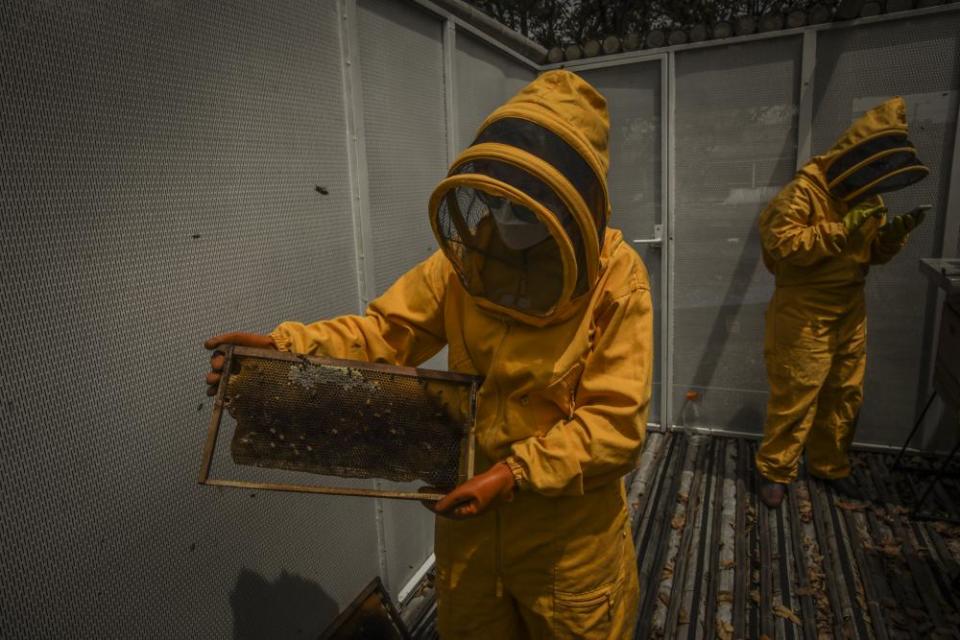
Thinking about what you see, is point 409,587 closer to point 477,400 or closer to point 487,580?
point 487,580

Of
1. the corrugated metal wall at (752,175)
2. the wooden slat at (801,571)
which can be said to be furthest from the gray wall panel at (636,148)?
the wooden slat at (801,571)

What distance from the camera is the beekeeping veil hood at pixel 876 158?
3.13m

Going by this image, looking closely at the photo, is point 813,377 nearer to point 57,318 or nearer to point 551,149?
point 551,149

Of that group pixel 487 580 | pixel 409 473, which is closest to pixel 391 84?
pixel 409 473

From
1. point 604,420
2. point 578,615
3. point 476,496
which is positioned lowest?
point 578,615

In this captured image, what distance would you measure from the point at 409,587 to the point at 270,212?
81.5 inches

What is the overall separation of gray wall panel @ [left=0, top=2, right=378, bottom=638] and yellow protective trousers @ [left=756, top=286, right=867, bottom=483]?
290 cm

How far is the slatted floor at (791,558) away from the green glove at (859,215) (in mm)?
1726

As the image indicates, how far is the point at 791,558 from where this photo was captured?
10.5 ft

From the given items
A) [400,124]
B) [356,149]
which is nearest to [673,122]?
[400,124]

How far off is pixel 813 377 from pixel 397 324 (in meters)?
2.86

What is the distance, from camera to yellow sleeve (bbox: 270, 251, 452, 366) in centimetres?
180

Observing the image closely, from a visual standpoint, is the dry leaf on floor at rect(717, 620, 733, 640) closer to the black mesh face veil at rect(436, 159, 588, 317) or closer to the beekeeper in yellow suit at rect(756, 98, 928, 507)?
the beekeeper in yellow suit at rect(756, 98, 928, 507)

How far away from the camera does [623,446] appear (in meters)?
1.55
